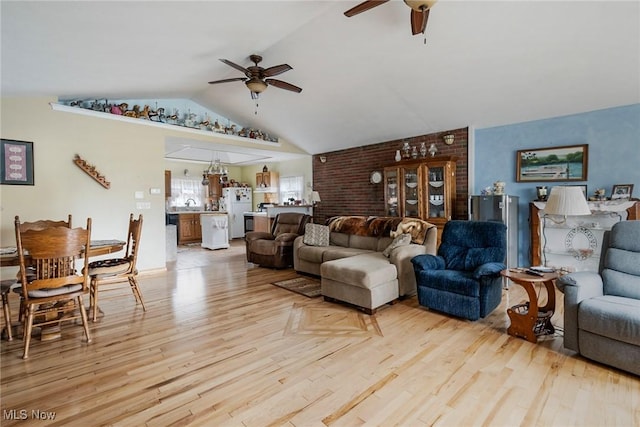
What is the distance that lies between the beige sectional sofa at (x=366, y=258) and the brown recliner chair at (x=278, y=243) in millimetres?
353

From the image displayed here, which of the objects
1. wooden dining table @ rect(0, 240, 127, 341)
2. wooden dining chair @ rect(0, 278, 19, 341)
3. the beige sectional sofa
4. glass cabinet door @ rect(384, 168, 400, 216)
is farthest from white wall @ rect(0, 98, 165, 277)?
glass cabinet door @ rect(384, 168, 400, 216)

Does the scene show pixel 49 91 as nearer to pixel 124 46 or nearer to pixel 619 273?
pixel 124 46

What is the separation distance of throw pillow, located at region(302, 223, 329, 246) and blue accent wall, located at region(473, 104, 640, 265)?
8.49ft

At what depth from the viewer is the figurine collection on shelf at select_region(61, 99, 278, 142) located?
460 cm

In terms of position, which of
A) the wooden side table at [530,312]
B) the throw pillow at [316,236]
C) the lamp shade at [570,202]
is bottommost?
the wooden side table at [530,312]

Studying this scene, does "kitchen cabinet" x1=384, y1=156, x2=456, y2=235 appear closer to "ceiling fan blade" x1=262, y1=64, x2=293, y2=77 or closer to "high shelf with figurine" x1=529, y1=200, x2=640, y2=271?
"high shelf with figurine" x1=529, y1=200, x2=640, y2=271

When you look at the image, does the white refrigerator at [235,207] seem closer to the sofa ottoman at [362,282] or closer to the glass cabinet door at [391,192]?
the glass cabinet door at [391,192]

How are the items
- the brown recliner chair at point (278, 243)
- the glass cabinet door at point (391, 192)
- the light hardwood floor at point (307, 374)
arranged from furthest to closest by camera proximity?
the glass cabinet door at point (391, 192) → the brown recliner chair at point (278, 243) → the light hardwood floor at point (307, 374)

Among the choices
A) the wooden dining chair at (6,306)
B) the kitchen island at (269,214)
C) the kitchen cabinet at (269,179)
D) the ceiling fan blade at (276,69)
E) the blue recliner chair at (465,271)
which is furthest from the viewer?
the kitchen cabinet at (269,179)

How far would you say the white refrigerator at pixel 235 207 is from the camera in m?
9.53

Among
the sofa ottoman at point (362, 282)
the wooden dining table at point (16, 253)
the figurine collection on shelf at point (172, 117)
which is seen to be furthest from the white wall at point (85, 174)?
the sofa ottoman at point (362, 282)

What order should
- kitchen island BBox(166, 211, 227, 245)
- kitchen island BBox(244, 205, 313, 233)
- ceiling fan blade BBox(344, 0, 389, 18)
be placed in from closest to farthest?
ceiling fan blade BBox(344, 0, 389, 18) < kitchen island BBox(244, 205, 313, 233) < kitchen island BBox(166, 211, 227, 245)

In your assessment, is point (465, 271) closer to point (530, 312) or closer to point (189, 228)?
point (530, 312)

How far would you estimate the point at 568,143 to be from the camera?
420 centimetres
